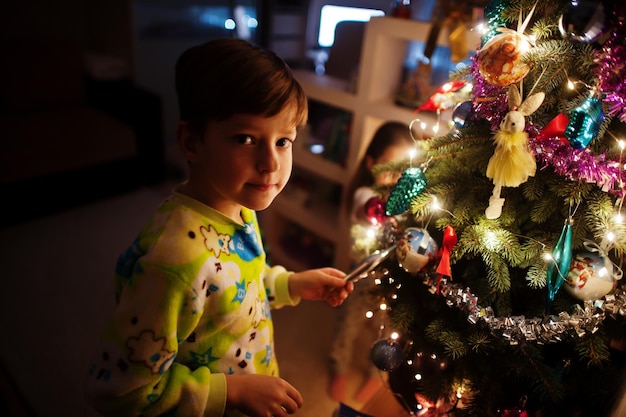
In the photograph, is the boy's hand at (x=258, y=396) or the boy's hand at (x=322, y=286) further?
the boy's hand at (x=322, y=286)

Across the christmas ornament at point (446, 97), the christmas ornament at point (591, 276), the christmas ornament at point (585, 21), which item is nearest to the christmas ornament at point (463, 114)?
the christmas ornament at point (446, 97)

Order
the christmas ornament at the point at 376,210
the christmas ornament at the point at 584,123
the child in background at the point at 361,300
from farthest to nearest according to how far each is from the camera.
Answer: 1. the child in background at the point at 361,300
2. the christmas ornament at the point at 376,210
3. the christmas ornament at the point at 584,123

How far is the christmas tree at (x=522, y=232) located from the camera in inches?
29.4

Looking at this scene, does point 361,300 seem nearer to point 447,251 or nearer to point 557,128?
point 447,251

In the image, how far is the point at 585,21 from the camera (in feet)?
2.25

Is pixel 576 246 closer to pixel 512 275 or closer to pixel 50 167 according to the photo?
pixel 512 275

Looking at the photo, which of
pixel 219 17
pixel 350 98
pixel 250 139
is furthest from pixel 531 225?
pixel 219 17

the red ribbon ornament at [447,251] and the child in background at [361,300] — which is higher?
the red ribbon ornament at [447,251]

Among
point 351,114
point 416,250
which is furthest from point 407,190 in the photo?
point 351,114

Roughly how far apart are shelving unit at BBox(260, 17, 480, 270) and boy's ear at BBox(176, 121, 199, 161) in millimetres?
1092

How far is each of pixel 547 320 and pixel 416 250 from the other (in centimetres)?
26

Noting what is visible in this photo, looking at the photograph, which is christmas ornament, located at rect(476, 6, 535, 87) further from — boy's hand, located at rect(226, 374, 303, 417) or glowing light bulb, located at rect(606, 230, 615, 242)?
boy's hand, located at rect(226, 374, 303, 417)

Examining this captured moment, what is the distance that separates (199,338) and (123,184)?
2.50 metres

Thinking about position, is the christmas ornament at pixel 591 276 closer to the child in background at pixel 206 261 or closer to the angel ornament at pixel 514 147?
the angel ornament at pixel 514 147
